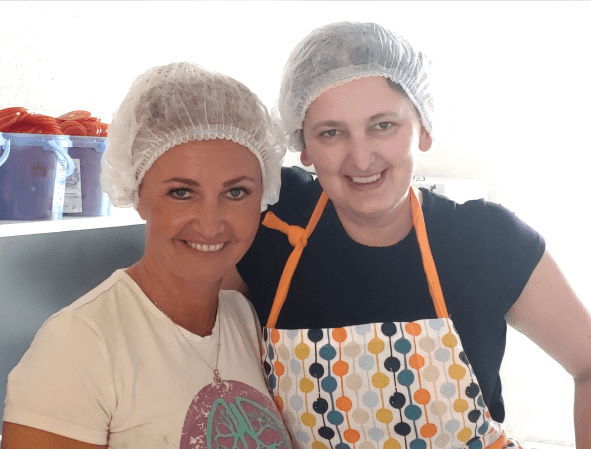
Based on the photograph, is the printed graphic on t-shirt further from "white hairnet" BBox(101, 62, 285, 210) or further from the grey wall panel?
the grey wall panel

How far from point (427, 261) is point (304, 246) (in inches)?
9.3

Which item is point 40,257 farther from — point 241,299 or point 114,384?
point 114,384

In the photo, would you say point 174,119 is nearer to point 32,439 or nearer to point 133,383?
point 133,383

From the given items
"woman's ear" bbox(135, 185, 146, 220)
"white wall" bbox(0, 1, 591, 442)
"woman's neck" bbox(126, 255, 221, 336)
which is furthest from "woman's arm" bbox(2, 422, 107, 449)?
"white wall" bbox(0, 1, 591, 442)

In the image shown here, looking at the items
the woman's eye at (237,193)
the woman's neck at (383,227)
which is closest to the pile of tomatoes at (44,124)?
the woman's eye at (237,193)

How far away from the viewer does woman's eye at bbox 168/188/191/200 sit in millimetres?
1182

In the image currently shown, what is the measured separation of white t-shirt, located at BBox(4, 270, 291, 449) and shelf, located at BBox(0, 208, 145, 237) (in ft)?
1.04

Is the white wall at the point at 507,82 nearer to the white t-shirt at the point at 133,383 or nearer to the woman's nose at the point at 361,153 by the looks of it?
the woman's nose at the point at 361,153

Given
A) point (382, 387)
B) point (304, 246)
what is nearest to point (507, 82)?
point (304, 246)

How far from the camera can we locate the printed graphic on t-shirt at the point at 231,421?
3.67 ft

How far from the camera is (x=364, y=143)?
1266 millimetres

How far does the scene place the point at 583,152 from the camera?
8.93 feet

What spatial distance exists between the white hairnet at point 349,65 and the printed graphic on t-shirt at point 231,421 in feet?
1.73

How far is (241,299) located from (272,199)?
21 cm
